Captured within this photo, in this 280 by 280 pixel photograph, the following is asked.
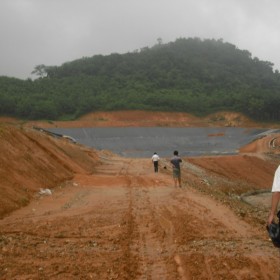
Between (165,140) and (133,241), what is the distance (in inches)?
2076

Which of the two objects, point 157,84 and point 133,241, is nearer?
point 133,241

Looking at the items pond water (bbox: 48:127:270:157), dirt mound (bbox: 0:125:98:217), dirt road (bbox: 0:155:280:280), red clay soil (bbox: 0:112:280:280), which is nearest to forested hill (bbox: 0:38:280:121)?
pond water (bbox: 48:127:270:157)

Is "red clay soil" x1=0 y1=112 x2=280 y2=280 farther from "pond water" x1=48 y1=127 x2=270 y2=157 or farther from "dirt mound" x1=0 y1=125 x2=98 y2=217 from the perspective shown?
"pond water" x1=48 y1=127 x2=270 y2=157

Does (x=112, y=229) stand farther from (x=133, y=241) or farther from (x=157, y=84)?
(x=157, y=84)

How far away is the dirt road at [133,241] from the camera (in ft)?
25.0

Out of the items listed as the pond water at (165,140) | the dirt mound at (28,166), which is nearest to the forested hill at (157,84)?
the pond water at (165,140)

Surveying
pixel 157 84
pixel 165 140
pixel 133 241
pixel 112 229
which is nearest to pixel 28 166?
pixel 112 229

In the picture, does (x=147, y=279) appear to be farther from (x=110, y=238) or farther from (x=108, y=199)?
(x=108, y=199)

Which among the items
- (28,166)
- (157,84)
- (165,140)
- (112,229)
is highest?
(157,84)

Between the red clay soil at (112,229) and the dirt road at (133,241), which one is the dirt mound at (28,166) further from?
the dirt road at (133,241)

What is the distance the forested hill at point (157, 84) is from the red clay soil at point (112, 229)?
2867 inches

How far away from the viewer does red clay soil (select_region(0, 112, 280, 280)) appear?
7738 mm

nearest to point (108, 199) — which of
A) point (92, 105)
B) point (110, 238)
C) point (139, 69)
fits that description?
point (110, 238)

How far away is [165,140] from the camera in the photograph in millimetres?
62188
